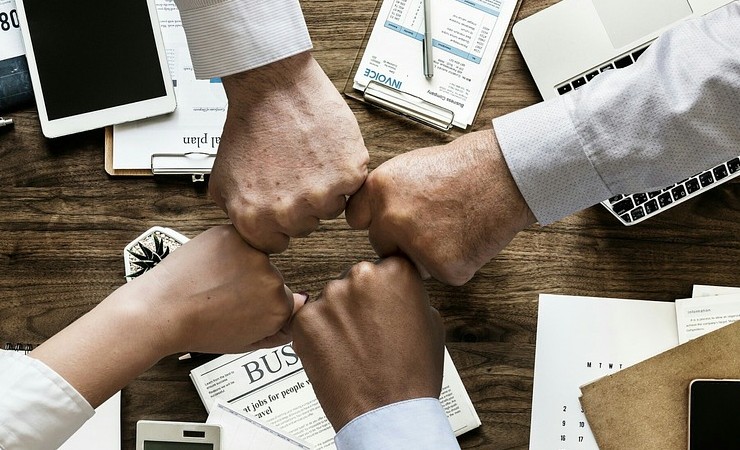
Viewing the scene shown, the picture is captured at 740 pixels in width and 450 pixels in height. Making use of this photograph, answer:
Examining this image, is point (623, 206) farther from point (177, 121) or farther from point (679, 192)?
point (177, 121)

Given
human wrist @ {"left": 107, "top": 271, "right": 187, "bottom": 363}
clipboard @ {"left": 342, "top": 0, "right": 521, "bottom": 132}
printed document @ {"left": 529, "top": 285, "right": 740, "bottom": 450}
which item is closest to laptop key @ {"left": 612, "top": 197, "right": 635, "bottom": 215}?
printed document @ {"left": 529, "top": 285, "right": 740, "bottom": 450}

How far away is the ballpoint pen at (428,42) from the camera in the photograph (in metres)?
1.13

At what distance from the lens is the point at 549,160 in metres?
Result: 0.89

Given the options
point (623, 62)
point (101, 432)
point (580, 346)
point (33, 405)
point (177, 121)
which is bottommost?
point (101, 432)

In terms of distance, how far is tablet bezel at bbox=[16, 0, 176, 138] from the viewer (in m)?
1.13

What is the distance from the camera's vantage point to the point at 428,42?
3.73 ft

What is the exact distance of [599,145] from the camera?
88cm

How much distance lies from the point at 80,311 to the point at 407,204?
0.49 meters

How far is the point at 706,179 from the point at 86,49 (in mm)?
828

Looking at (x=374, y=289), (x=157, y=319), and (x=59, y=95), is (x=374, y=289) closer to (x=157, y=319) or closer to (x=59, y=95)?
(x=157, y=319)

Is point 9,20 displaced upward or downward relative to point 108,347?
upward

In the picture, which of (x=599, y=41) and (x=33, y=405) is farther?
(x=599, y=41)

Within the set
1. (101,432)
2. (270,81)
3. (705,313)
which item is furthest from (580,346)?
(101,432)

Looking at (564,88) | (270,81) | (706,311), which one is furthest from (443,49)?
(706,311)
